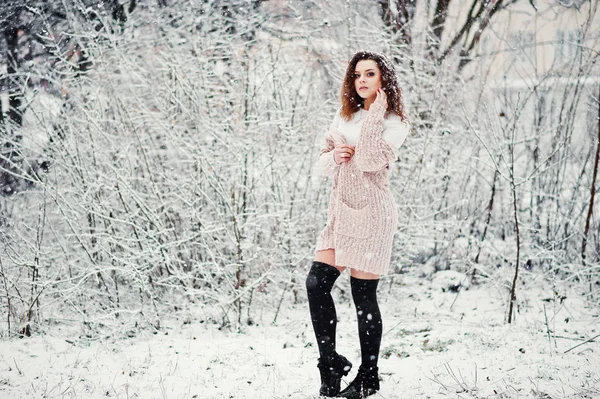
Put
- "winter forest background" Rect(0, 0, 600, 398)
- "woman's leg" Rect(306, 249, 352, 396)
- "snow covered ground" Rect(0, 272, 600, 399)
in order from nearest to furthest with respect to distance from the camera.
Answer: "woman's leg" Rect(306, 249, 352, 396), "snow covered ground" Rect(0, 272, 600, 399), "winter forest background" Rect(0, 0, 600, 398)

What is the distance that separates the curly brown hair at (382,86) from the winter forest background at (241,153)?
59.0 inches

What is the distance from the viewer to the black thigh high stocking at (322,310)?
2.29 m

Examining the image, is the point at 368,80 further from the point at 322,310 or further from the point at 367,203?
the point at 322,310

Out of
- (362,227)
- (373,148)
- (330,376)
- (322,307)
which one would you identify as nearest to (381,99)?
(373,148)

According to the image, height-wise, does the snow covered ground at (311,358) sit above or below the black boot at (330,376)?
below

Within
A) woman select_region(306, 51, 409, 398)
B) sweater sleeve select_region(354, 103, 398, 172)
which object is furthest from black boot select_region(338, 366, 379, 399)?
sweater sleeve select_region(354, 103, 398, 172)

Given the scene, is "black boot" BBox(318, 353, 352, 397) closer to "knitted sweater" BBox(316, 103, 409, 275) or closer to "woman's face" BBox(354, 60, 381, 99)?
"knitted sweater" BBox(316, 103, 409, 275)

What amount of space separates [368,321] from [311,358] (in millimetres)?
921

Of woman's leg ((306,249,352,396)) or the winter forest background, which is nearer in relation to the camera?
woman's leg ((306,249,352,396))

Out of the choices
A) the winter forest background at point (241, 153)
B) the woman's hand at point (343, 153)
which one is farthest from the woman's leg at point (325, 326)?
the winter forest background at point (241, 153)

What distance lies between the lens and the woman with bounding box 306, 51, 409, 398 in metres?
2.27

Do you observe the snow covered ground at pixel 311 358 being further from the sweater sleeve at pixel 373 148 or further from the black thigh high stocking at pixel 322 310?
the sweater sleeve at pixel 373 148

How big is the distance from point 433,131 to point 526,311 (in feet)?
5.77

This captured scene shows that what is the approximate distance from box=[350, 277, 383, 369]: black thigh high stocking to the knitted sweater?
0.38 feet
